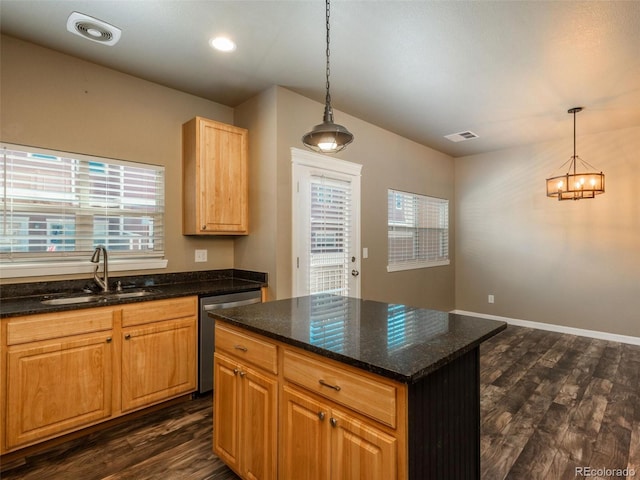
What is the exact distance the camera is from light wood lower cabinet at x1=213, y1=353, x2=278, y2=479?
1.58 meters

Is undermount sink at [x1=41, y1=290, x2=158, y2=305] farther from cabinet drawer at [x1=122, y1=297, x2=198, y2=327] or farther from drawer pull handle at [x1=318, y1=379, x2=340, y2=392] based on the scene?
drawer pull handle at [x1=318, y1=379, x2=340, y2=392]

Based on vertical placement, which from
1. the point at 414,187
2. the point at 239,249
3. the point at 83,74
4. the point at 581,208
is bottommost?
the point at 239,249

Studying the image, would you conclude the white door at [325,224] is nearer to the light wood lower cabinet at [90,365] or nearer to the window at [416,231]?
the window at [416,231]

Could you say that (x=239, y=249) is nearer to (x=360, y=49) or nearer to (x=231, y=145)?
(x=231, y=145)

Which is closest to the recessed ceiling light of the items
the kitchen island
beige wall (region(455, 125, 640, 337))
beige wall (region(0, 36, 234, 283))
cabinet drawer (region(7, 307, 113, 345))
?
beige wall (region(0, 36, 234, 283))

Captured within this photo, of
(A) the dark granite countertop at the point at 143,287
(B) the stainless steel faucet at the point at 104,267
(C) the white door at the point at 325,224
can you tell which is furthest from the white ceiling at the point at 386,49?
(A) the dark granite countertop at the point at 143,287

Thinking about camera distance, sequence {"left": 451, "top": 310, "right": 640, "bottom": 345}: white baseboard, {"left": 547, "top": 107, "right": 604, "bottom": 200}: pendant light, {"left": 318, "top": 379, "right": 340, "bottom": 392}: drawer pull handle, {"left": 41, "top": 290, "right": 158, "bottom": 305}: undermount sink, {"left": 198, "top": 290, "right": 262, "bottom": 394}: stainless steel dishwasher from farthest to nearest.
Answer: {"left": 451, "top": 310, "right": 640, "bottom": 345}: white baseboard, {"left": 547, "top": 107, "right": 604, "bottom": 200}: pendant light, {"left": 198, "top": 290, "right": 262, "bottom": 394}: stainless steel dishwasher, {"left": 41, "top": 290, "right": 158, "bottom": 305}: undermount sink, {"left": 318, "top": 379, "right": 340, "bottom": 392}: drawer pull handle

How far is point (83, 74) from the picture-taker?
274 centimetres

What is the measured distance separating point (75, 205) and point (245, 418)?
220 centimetres

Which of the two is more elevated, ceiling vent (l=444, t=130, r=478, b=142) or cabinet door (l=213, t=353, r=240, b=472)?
ceiling vent (l=444, t=130, r=478, b=142)

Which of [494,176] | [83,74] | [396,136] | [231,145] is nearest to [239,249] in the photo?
[231,145]

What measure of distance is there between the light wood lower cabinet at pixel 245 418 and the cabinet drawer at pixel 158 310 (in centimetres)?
90

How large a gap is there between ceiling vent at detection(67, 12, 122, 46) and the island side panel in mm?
2792

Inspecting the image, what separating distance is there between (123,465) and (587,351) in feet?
15.6
